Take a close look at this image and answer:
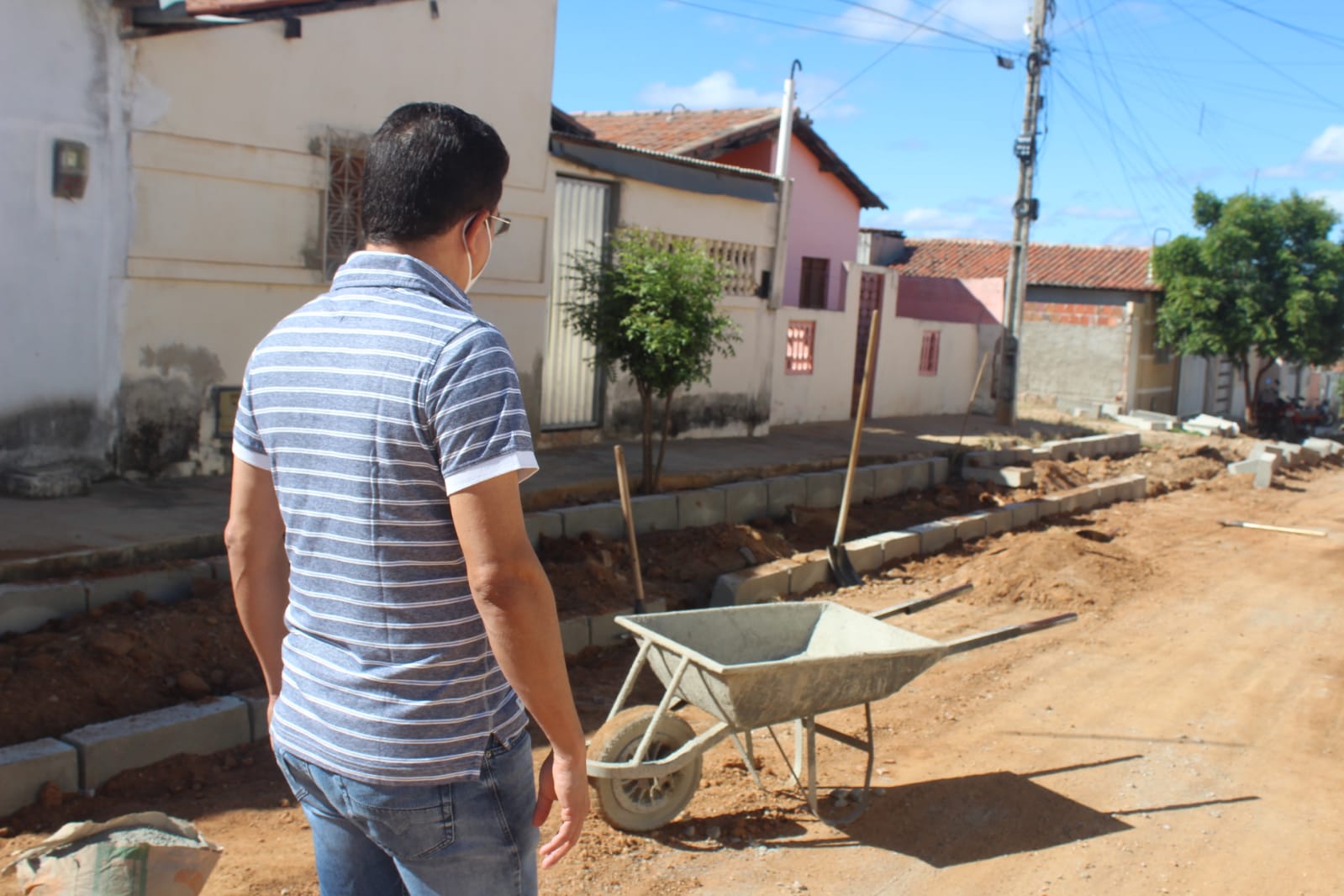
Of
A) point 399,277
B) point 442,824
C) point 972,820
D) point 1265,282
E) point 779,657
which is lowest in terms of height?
point 972,820

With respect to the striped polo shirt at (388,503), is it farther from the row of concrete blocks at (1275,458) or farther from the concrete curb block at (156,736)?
the row of concrete blocks at (1275,458)

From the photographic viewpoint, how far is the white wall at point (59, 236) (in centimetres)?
713

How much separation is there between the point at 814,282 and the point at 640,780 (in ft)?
56.8

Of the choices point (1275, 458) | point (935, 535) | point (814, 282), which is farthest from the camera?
point (814, 282)

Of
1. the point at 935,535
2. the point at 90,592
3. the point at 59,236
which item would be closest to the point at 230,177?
the point at 59,236

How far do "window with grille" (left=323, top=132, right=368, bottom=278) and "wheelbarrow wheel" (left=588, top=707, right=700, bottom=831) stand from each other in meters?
5.54

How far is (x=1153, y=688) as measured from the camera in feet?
22.9

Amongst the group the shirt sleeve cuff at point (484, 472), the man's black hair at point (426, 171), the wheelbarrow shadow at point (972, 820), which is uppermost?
the man's black hair at point (426, 171)

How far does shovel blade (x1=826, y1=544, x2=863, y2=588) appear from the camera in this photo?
905 cm

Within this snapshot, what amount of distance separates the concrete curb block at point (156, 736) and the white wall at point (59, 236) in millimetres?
3310

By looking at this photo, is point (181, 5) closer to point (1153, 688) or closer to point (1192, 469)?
point (1153, 688)

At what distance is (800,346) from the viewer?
Answer: 53.0 feet

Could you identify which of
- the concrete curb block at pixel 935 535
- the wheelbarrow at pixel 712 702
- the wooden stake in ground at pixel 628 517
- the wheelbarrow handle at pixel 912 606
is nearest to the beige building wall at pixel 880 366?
the concrete curb block at pixel 935 535

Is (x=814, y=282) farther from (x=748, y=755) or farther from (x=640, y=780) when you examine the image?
(x=640, y=780)
